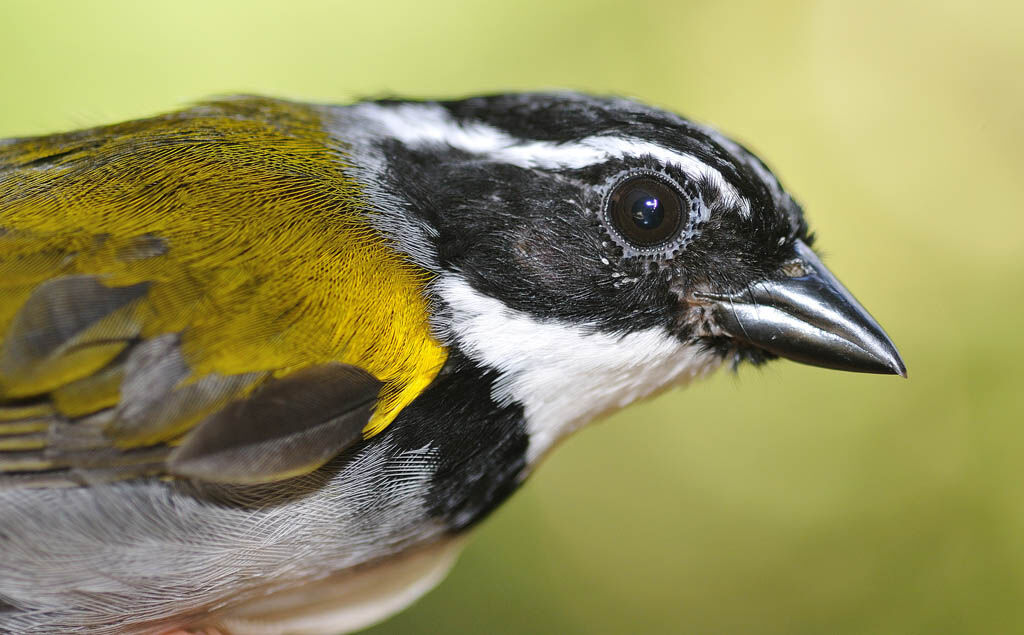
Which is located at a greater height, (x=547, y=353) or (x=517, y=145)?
(x=517, y=145)

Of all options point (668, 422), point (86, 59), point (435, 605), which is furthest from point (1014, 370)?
point (86, 59)

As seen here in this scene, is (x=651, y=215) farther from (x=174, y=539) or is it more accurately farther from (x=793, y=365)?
(x=793, y=365)

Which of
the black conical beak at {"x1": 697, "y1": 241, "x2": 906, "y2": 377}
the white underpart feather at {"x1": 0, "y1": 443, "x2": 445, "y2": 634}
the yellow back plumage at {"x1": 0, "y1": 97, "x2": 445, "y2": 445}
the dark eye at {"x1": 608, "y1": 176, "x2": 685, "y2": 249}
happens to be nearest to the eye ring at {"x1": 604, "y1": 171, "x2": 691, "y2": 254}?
the dark eye at {"x1": 608, "y1": 176, "x2": 685, "y2": 249}

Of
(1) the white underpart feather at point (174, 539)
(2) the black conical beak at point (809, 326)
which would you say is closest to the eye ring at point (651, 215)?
(2) the black conical beak at point (809, 326)

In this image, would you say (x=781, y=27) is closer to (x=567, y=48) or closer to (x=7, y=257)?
(x=567, y=48)

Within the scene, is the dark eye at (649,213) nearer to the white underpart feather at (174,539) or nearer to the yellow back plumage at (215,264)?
the yellow back plumage at (215,264)

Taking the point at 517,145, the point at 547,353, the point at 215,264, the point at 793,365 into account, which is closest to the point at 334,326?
the point at 215,264

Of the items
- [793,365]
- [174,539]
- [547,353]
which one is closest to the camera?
[174,539]

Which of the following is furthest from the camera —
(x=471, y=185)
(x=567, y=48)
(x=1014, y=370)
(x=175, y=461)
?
(x=567, y=48)
